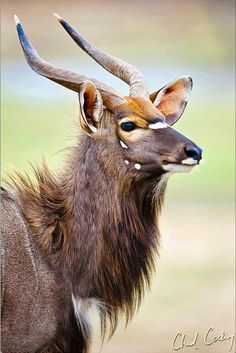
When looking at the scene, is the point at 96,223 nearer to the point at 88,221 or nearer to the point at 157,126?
the point at 88,221

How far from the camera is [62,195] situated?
3.93m

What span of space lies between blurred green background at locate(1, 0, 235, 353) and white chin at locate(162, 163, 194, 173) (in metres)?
1.95

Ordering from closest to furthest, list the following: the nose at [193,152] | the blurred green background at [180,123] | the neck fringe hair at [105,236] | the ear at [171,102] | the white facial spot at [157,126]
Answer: the nose at [193,152]
the white facial spot at [157,126]
the neck fringe hair at [105,236]
the ear at [171,102]
the blurred green background at [180,123]

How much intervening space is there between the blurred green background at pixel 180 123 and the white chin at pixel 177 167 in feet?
6.40

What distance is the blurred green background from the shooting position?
243 inches

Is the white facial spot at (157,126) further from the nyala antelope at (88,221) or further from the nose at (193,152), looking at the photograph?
the nose at (193,152)

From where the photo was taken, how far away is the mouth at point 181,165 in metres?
3.65

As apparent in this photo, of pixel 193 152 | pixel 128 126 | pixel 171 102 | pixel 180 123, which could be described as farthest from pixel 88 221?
pixel 180 123

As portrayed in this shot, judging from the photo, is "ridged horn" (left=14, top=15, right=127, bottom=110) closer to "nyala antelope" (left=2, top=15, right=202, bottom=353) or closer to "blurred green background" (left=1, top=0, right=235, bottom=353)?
"nyala antelope" (left=2, top=15, right=202, bottom=353)

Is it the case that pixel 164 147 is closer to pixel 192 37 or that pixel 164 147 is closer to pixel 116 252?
pixel 116 252

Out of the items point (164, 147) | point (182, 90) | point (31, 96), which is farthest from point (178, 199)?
point (164, 147)

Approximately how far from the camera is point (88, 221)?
3.86 metres

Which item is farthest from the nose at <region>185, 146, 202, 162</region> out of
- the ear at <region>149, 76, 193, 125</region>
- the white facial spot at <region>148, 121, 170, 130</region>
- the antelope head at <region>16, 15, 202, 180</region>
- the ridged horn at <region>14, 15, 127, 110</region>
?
the ear at <region>149, 76, 193, 125</region>
